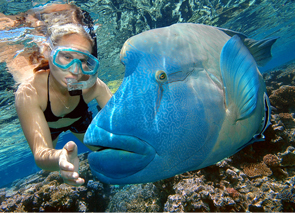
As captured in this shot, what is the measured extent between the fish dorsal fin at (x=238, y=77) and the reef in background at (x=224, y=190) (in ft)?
7.79

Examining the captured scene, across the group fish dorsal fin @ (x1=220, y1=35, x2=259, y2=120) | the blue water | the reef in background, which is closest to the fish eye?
fish dorsal fin @ (x1=220, y1=35, x2=259, y2=120)

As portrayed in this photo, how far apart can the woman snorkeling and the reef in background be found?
2221mm

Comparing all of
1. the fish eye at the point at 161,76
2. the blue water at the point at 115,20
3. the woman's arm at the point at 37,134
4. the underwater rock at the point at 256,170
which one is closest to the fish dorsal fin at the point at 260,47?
the blue water at the point at 115,20

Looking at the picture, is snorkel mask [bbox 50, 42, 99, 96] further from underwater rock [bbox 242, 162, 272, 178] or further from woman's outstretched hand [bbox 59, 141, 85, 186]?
underwater rock [bbox 242, 162, 272, 178]

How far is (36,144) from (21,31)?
19.6 ft

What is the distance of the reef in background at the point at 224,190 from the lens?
300cm

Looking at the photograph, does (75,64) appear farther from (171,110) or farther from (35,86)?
(171,110)

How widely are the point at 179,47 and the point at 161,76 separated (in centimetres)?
29

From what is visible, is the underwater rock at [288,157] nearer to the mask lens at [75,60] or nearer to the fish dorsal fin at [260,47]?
the fish dorsal fin at [260,47]

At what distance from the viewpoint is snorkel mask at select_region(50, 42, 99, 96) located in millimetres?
2557

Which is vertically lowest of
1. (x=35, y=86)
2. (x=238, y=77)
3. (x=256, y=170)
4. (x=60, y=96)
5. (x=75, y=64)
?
(x=256, y=170)

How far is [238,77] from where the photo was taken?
1048mm

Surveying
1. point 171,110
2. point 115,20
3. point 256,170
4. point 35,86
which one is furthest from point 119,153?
point 115,20

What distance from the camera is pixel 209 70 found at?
1.10 meters
